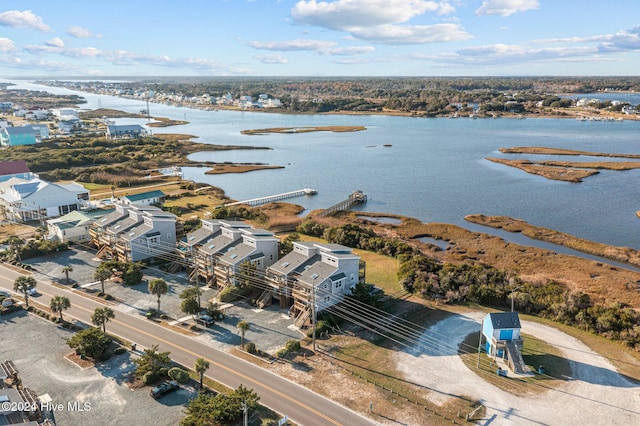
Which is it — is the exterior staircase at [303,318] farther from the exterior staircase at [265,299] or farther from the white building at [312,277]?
the exterior staircase at [265,299]

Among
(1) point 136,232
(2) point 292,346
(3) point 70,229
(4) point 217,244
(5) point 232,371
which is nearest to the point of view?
(5) point 232,371

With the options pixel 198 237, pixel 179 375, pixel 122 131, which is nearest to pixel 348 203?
pixel 198 237

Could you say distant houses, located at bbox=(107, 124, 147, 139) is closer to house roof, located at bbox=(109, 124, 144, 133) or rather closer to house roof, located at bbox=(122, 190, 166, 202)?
house roof, located at bbox=(109, 124, 144, 133)

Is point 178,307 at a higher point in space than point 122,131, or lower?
lower

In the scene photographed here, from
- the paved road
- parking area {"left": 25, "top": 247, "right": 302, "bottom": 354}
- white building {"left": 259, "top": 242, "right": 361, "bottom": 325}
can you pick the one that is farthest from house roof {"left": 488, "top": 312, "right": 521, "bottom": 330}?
parking area {"left": 25, "top": 247, "right": 302, "bottom": 354}

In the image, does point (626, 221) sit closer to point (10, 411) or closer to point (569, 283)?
point (569, 283)

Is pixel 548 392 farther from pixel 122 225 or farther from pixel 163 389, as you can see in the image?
pixel 122 225
